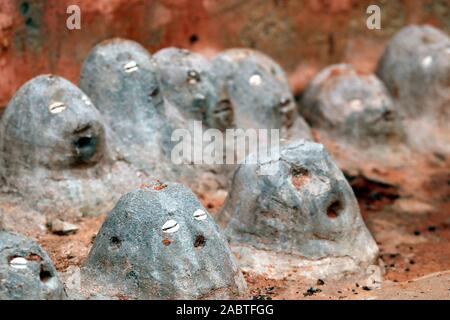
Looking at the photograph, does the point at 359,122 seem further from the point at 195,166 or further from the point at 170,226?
the point at 170,226

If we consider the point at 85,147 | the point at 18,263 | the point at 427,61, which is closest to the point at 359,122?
the point at 427,61

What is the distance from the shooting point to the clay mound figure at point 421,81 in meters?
10.9

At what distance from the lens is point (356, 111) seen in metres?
10.7

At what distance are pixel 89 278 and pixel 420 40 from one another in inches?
200

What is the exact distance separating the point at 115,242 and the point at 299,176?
1.53 m

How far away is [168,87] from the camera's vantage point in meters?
9.53

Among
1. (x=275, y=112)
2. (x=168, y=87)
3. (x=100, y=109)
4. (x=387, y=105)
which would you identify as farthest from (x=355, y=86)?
(x=100, y=109)

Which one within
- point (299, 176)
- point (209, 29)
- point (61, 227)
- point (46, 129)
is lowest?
point (61, 227)

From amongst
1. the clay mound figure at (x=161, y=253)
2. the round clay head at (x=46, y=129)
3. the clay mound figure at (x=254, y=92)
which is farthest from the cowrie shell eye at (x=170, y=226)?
the clay mound figure at (x=254, y=92)

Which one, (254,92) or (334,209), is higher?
(254,92)

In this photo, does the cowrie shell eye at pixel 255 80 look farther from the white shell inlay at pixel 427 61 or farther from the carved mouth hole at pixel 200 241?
the carved mouth hole at pixel 200 241

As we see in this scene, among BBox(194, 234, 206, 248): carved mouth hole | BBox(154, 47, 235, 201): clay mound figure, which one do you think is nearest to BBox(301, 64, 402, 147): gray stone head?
BBox(154, 47, 235, 201): clay mound figure
